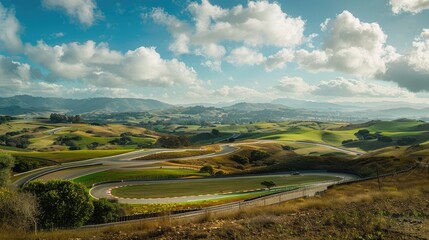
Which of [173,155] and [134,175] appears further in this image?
[173,155]

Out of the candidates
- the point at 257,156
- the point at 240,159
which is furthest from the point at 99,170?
the point at 257,156

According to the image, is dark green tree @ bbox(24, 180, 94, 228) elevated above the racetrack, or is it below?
above

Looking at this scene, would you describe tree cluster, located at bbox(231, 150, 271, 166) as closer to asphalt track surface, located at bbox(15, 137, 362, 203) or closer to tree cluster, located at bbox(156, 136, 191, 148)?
asphalt track surface, located at bbox(15, 137, 362, 203)

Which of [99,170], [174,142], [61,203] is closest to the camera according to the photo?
[61,203]

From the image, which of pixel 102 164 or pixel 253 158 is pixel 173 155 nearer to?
pixel 102 164

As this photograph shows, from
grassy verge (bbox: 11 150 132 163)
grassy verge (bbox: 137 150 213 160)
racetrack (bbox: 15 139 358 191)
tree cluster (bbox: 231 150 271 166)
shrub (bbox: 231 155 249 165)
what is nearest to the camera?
racetrack (bbox: 15 139 358 191)

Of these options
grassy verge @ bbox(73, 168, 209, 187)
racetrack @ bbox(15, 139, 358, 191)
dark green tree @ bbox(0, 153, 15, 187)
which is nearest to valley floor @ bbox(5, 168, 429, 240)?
dark green tree @ bbox(0, 153, 15, 187)

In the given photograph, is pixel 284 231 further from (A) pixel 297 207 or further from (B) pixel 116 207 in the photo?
(B) pixel 116 207

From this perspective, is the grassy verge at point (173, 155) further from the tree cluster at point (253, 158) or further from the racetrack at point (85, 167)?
the tree cluster at point (253, 158)
